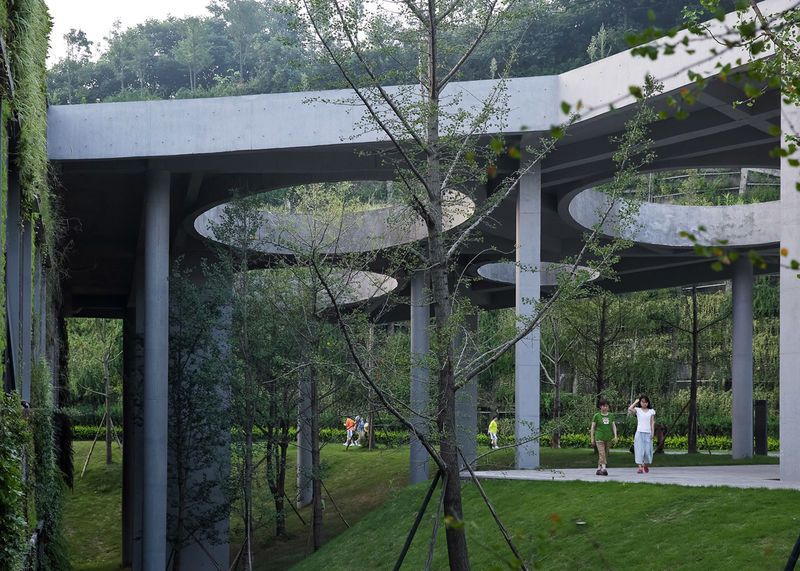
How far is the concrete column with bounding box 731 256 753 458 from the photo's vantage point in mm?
26719

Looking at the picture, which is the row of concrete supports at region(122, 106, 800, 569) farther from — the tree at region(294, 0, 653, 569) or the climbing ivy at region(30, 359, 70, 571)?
the climbing ivy at region(30, 359, 70, 571)

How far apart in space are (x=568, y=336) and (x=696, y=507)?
2059 cm

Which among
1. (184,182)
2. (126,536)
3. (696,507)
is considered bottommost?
(126,536)

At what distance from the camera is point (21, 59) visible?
35.0 ft

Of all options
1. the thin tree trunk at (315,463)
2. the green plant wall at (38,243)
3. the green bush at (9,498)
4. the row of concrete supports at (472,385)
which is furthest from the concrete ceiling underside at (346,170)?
the green bush at (9,498)

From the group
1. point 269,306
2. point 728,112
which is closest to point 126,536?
point 269,306

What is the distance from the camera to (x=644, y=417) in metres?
15.9

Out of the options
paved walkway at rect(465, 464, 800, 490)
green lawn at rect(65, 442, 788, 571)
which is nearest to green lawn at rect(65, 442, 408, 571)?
green lawn at rect(65, 442, 788, 571)

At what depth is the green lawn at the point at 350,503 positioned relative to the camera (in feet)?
46.1

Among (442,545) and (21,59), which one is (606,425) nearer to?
(442,545)

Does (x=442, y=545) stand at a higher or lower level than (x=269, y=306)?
lower

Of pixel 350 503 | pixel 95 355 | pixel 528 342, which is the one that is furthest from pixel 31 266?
pixel 95 355

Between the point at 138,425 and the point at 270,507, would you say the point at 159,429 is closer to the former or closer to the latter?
the point at 270,507

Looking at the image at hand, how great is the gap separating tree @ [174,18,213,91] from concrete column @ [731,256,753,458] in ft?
145
